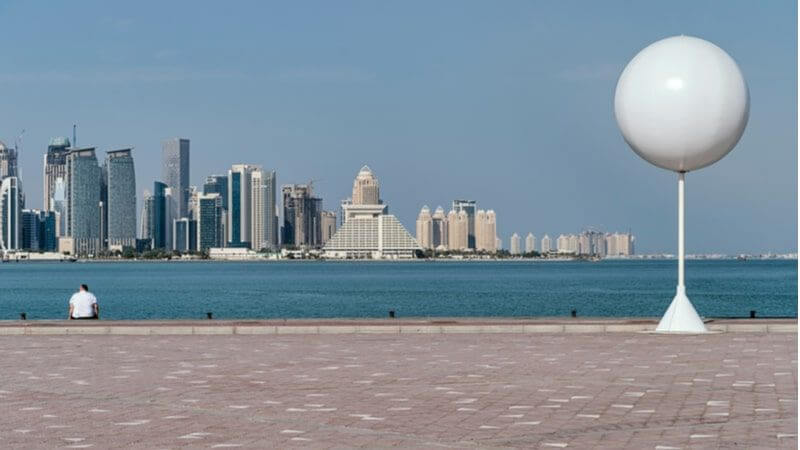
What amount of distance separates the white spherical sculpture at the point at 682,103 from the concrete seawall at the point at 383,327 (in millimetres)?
1468

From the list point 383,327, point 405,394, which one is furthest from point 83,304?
point 405,394

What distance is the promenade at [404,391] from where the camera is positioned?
11547 mm

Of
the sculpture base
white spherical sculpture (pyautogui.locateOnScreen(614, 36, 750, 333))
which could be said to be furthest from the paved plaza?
white spherical sculpture (pyautogui.locateOnScreen(614, 36, 750, 333))

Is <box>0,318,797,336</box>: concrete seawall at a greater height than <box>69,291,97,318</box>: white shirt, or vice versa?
<box>69,291,97,318</box>: white shirt

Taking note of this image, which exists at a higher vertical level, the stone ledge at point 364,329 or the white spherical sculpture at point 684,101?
Result: the white spherical sculpture at point 684,101

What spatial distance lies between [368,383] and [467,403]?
87.6 inches

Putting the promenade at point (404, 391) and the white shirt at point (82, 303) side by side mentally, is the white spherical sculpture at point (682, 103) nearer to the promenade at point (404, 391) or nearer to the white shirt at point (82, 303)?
the promenade at point (404, 391)

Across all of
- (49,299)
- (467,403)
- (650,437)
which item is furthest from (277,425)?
(49,299)

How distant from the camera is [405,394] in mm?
14656

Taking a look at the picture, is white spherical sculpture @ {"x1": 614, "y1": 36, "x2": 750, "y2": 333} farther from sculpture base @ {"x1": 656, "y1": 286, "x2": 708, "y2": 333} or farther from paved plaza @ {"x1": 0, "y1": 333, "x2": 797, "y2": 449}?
paved plaza @ {"x1": 0, "y1": 333, "x2": 797, "y2": 449}

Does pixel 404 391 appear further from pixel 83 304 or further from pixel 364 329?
pixel 83 304

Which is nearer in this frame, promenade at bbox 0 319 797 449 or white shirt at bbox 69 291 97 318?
promenade at bbox 0 319 797 449

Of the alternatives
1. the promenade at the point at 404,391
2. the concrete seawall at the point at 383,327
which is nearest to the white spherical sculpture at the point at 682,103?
the concrete seawall at the point at 383,327

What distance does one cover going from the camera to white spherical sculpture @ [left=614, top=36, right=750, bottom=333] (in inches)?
930
